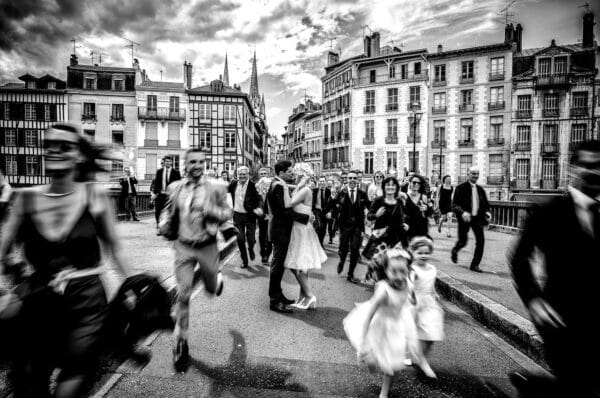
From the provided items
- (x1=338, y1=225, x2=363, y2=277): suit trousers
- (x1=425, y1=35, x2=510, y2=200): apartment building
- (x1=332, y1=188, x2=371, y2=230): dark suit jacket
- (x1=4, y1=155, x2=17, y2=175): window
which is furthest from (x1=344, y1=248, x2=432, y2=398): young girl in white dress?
(x1=4, y1=155, x2=17, y2=175): window

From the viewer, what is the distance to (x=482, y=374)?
324 centimetres

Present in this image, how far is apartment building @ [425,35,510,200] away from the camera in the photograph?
3572 centimetres

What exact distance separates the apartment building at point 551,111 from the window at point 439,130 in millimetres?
6563

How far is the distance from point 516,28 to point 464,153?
14.8m

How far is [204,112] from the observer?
4300cm

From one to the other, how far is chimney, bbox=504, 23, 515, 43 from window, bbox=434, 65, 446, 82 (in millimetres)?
6665

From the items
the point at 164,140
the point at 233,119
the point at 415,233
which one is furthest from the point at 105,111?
the point at 415,233

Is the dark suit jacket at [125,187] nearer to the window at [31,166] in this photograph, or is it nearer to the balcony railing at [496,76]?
the window at [31,166]

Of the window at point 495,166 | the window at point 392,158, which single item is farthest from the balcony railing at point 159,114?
the window at point 495,166

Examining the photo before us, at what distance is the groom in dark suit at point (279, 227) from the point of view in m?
4.93

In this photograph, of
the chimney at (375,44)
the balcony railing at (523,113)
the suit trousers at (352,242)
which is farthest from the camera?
the chimney at (375,44)

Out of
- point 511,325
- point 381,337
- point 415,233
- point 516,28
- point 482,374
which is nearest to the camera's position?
point 381,337

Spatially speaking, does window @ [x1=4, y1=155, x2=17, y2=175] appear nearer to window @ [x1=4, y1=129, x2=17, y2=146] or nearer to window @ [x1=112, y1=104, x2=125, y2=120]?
window @ [x1=4, y1=129, x2=17, y2=146]

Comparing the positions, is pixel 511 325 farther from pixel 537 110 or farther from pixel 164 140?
pixel 164 140
